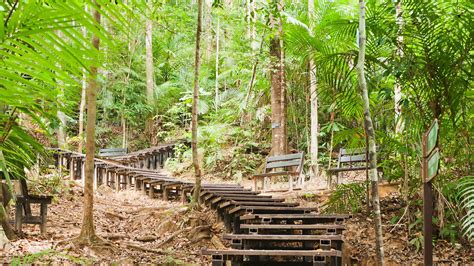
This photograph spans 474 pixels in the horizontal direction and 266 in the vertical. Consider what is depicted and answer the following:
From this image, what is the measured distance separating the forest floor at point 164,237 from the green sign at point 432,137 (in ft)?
12.3

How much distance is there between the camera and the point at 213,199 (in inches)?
380

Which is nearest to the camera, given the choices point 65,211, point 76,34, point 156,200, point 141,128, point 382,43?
point 76,34

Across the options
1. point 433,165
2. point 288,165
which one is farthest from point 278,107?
point 433,165

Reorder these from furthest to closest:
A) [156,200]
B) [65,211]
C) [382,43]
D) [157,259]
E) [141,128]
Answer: [141,128] < [156,200] < [65,211] < [157,259] < [382,43]

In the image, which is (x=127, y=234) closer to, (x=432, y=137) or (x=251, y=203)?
(x=251, y=203)

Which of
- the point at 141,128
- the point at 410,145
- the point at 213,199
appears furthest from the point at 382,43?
the point at 141,128

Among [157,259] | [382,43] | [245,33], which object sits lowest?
[157,259]

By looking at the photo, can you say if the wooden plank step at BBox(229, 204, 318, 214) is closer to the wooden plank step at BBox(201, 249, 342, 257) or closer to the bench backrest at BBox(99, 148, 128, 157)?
the wooden plank step at BBox(201, 249, 342, 257)

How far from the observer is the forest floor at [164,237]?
722 cm

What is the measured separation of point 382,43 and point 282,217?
2.92 meters

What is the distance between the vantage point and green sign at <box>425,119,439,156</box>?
11.3 ft

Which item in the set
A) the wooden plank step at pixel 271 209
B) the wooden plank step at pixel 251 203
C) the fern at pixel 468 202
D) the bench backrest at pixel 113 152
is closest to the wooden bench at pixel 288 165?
the wooden plank step at pixel 251 203

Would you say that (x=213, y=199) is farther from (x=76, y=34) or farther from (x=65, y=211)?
(x=76, y=34)

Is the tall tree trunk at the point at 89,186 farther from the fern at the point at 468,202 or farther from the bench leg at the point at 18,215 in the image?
the fern at the point at 468,202
